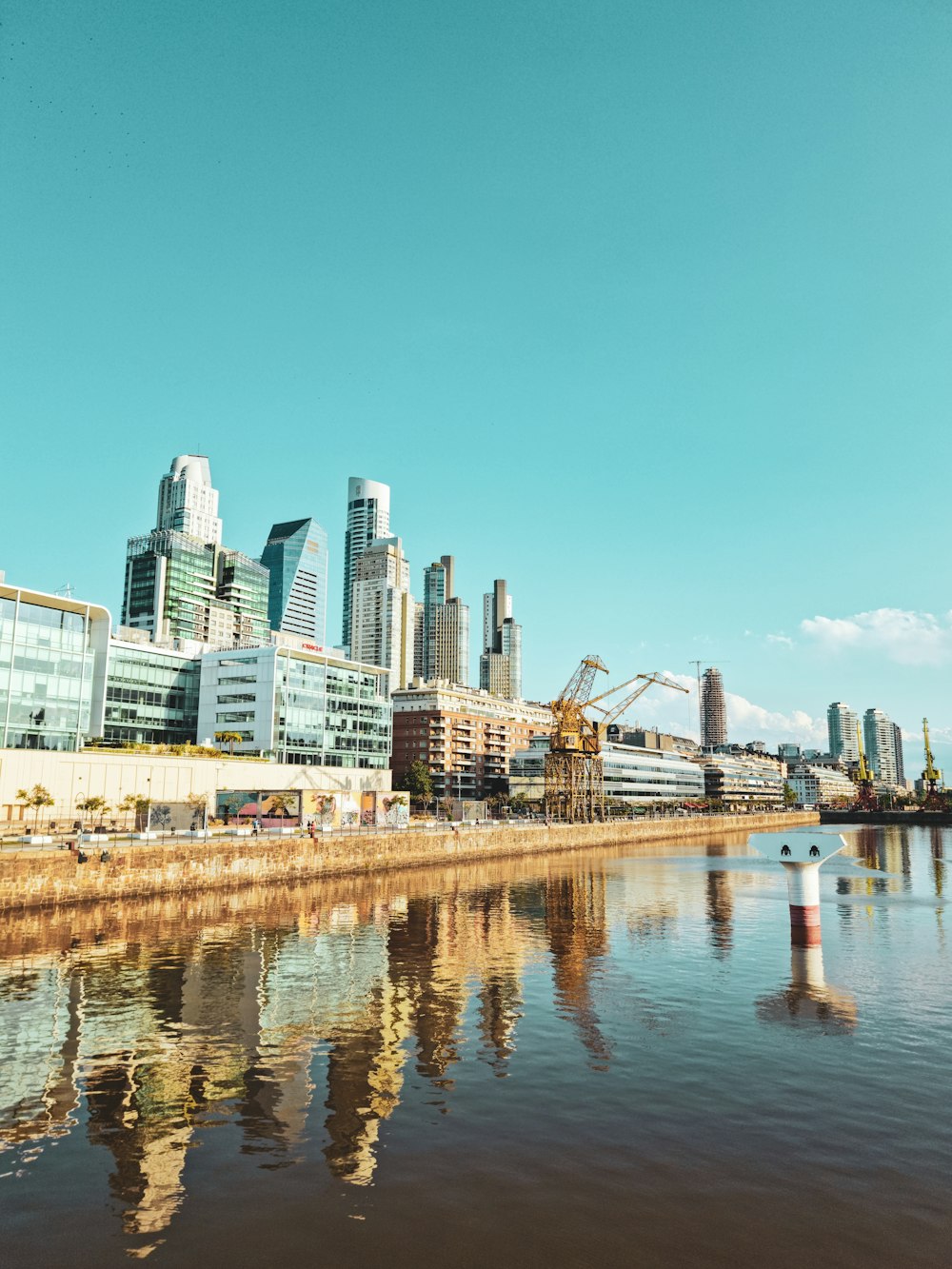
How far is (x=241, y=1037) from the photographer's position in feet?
90.6

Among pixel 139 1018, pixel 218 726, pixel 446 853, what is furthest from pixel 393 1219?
pixel 218 726

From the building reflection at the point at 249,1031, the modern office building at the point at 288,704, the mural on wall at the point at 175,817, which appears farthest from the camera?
the modern office building at the point at 288,704

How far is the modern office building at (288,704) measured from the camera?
434 feet

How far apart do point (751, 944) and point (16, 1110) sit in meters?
37.1

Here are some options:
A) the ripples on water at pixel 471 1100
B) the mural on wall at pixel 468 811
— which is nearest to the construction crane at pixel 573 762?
the mural on wall at pixel 468 811

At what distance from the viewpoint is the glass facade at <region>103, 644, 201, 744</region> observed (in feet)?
418

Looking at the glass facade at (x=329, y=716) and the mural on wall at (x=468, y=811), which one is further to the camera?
the glass facade at (x=329, y=716)

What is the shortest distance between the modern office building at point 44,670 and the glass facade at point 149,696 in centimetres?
2597

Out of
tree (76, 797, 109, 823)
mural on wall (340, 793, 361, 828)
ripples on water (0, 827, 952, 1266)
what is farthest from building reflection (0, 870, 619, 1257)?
mural on wall (340, 793, 361, 828)

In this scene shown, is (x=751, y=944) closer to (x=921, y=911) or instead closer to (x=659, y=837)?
(x=921, y=911)

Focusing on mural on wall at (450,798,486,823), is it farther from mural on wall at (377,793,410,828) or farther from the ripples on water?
the ripples on water

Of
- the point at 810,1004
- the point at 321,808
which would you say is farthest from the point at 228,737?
the point at 810,1004

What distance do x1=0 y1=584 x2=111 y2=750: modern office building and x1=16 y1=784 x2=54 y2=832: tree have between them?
9.78 metres

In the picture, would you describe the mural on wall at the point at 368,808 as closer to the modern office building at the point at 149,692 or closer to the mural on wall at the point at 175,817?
the mural on wall at the point at 175,817
